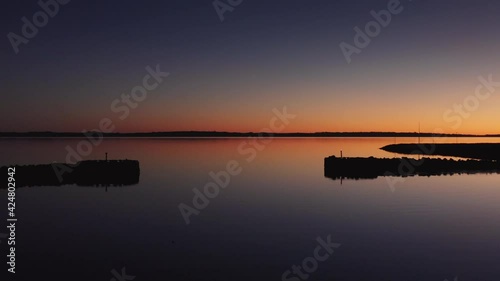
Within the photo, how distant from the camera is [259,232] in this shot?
30.4m

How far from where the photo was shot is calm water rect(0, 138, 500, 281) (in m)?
21.9

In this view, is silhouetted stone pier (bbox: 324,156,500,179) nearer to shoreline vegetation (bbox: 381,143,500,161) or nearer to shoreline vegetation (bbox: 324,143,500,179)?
shoreline vegetation (bbox: 324,143,500,179)

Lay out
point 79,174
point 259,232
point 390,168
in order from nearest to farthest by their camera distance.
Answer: point 259,232
point 79,174
point 390,168

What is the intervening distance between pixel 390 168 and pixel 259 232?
4657 centimetres

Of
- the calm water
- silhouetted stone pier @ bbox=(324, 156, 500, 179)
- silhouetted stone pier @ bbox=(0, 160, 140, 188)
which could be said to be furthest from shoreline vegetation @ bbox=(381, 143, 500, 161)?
silhouetted stone pier @ bbox=(0, 160, 140, 188)

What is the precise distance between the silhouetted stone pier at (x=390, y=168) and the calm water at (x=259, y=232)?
1403cm

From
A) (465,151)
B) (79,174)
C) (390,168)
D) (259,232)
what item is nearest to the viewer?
(259,232)

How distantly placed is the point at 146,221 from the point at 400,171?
154ft

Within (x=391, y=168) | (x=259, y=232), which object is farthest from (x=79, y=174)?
(x=391, y=168)

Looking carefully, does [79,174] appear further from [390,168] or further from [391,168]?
[391,168]

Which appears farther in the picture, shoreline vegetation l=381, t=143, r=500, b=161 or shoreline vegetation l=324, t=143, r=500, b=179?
shoreline vegetation l=381, t=143, r=500, b=161

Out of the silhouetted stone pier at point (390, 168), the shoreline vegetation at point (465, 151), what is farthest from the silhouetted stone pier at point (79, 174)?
the shoreline vegetation at point (465, 151)

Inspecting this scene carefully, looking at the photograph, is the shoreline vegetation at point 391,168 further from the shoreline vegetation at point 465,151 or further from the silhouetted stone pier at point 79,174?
the shoreline vegetation at point 465,151

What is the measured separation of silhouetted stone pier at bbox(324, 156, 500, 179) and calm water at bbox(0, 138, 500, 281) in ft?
46.0
